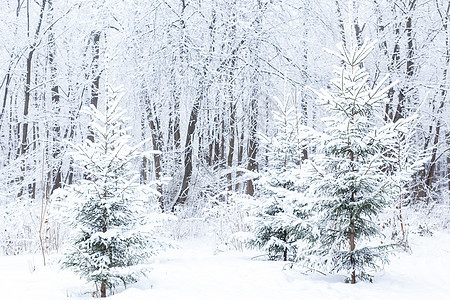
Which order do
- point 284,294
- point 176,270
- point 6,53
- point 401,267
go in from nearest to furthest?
point 284,294, point 176,270, point 401,267, point 6,53

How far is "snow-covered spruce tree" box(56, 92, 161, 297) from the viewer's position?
4289 millimetres

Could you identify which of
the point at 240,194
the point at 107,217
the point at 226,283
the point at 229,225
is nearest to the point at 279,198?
the point at 226,283

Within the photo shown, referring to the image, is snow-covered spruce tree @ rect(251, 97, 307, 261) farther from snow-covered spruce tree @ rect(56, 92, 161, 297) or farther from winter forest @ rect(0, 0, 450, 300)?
snow-covered spruce tree @ rect(56, 92, 161, 297)

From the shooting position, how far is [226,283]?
4.77 meters

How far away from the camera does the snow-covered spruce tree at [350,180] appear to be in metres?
4.63

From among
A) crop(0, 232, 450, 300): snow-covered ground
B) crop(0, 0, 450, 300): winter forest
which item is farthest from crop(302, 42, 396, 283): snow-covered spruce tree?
crop(0, 232, 450, 300): snow-covered ground

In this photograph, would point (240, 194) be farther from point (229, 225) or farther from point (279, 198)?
point (279, 198)

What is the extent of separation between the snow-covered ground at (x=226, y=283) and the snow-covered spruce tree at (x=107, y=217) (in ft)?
0.96

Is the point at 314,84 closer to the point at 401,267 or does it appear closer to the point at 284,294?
the point at 401,267

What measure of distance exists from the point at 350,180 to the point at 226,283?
1872mm

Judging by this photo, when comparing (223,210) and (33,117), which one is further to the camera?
(33,117)

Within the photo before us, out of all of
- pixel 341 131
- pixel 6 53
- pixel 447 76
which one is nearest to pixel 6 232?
pixel 341 131

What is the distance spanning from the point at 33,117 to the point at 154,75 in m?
7.40

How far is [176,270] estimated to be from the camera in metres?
5.57
